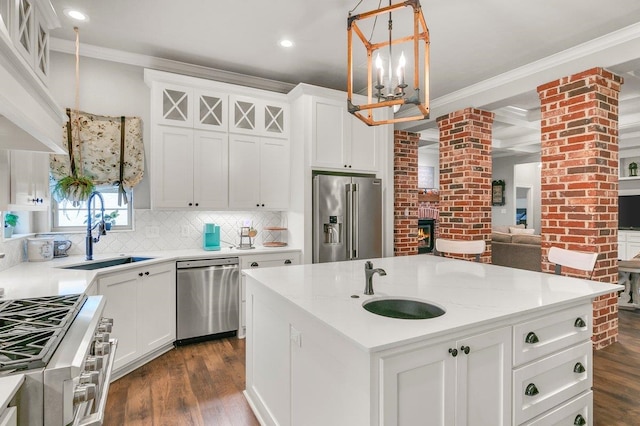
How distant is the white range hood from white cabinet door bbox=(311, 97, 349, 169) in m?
2.41

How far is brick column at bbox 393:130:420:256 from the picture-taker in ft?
17.0

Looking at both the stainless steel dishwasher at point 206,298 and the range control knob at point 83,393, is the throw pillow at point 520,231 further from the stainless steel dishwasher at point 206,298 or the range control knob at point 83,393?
the range control knob at point 83,393

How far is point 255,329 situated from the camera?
212 centimetres

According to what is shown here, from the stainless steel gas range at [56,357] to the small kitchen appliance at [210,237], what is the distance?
203 centimetres

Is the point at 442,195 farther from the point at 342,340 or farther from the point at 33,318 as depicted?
the point at 33,318

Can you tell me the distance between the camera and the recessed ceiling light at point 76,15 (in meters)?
2.63

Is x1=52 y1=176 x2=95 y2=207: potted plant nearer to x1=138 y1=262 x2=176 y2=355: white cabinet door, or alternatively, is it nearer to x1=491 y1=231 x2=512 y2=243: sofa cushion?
x1=138 y1=262 x2=176 y2=355: white cabinet door

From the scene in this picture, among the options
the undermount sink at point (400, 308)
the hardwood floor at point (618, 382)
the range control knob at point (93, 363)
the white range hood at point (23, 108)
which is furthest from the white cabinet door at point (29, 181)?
the hardwood floor at point (618, 382)

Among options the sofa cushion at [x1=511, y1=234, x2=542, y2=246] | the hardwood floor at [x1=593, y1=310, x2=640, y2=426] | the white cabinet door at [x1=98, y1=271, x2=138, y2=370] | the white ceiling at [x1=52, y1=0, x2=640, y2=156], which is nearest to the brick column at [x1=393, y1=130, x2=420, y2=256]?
the white ceiling at [x1=52, y1=0, x2=640, y2=156]

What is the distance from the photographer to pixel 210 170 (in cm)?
354

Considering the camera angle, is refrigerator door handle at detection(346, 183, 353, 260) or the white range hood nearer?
the white range hood

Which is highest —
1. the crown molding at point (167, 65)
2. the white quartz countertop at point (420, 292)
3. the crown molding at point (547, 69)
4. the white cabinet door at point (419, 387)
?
the crown molding at point (167, 65)

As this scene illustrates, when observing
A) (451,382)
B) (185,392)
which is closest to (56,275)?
(185,392)

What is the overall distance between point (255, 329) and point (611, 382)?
2699mm
